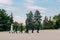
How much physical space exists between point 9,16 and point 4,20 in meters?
3.22

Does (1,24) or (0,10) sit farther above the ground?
(0,10)

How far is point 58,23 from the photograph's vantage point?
50938mm

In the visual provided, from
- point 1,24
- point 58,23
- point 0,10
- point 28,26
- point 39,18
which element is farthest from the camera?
point 39,18

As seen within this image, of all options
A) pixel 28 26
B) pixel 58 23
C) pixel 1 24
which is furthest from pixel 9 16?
pixel 28 26

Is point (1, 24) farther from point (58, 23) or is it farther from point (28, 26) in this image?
point (28, 26)

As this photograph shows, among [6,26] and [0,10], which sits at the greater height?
[0,10]

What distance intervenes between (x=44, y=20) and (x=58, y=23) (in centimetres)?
507

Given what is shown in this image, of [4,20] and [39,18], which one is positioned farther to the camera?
[39,18]

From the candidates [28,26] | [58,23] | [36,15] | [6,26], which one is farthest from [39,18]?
[28,26]

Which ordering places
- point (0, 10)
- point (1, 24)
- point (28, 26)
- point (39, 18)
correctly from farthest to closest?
point (39, 18) < point (0, 10) < point (1, 24) < point (28, 26)

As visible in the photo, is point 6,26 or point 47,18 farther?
point 47,18

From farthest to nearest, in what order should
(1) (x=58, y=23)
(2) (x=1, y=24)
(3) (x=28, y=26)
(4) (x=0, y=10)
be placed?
1. (1) (x=58, y=23)
2. (4) (x=0, y=10)
3. (2) (x=1, y=24)
4. (3) (x=28, y=26)

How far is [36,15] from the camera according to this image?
176ft

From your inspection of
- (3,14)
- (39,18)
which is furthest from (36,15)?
(3,14)
